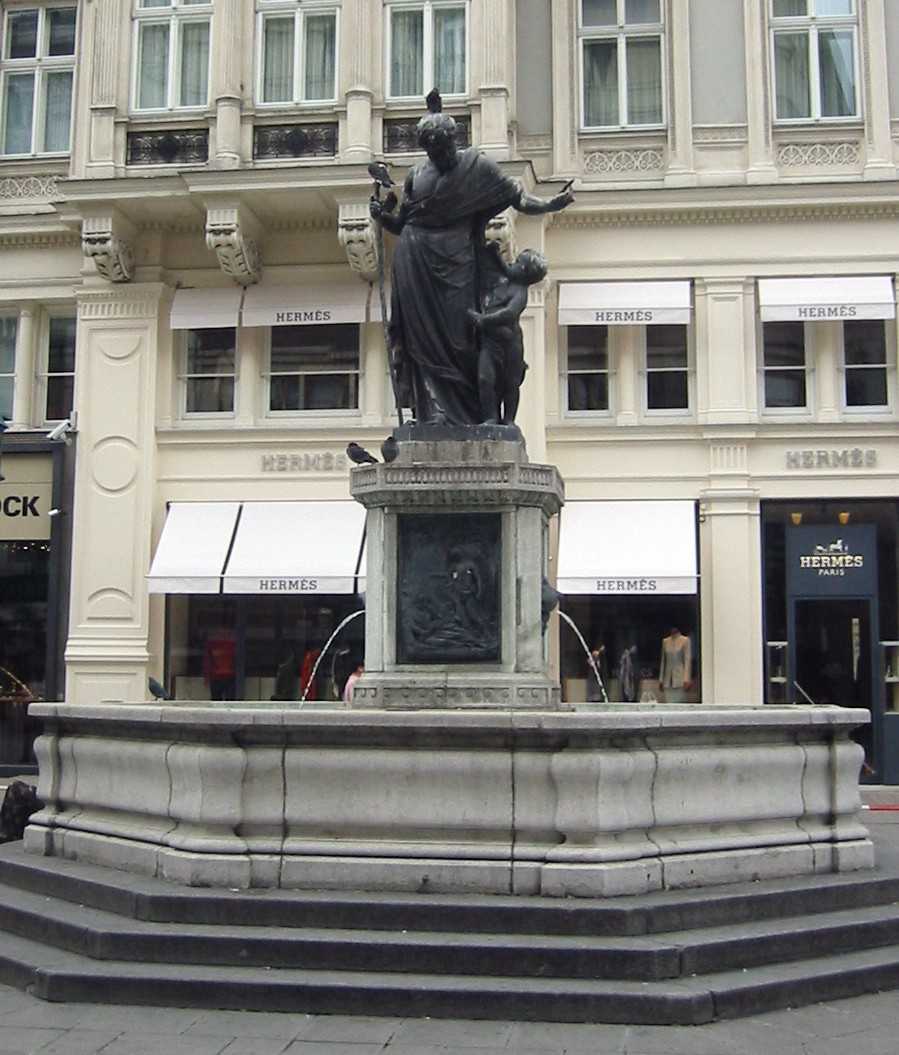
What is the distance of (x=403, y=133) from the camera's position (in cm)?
2106

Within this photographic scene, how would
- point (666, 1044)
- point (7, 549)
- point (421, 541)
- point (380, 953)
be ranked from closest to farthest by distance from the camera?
point (666, 1044) < point (380, 953) < point (421, 541) < point (7, 549)

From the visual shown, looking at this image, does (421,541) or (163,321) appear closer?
(421,541)

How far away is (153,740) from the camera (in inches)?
328

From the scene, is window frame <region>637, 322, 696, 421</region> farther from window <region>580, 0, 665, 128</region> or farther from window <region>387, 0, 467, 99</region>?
window <region>387, 0, 467, 99</region>

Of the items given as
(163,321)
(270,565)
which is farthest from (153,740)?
(163,321)

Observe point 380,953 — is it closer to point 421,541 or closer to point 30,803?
point 421,541

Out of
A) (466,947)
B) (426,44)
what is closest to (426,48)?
(426,44)

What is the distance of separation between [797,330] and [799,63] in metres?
4.15

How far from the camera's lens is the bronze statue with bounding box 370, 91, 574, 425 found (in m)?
10.2

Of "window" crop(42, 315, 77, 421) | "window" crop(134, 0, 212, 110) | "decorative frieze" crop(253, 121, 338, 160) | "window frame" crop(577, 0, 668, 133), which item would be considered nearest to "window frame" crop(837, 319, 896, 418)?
"window frame" crop(577, 0, 668, 133)

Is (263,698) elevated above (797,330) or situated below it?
below

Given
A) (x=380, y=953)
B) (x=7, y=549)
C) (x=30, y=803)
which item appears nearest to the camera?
(x=380, y=953)

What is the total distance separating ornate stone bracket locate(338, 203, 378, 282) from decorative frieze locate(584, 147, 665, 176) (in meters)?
3.65

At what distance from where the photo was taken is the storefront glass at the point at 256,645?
69.3 ft
